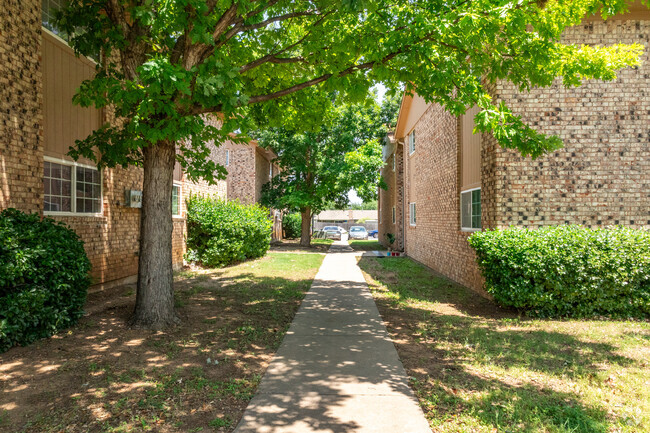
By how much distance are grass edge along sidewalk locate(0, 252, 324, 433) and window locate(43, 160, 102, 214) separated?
2004mm

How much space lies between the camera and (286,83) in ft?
29.1

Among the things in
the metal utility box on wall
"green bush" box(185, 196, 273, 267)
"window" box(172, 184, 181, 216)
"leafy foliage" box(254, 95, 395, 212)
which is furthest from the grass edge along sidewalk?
"leafy foliage" box(254, 95, 395, 212)

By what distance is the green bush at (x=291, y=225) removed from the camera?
35.7 m

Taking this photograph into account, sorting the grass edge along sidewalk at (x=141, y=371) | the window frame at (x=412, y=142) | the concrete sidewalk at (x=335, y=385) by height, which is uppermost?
the window frame at (x=412, y=142)

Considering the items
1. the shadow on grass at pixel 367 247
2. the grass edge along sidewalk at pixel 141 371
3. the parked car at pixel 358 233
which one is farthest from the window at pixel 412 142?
the parked car at pixel 358 233

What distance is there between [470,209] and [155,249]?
287 inches

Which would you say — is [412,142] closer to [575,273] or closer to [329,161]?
[329,161]

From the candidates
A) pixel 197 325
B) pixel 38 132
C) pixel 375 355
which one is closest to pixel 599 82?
pixel 375 355

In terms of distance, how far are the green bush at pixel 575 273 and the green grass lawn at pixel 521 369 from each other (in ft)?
1.07

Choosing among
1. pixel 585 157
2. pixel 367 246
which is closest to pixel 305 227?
pixel 367 246

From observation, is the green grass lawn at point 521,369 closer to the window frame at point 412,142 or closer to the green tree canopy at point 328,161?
the window frame at point 412,142

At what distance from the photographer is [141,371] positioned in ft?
15.0

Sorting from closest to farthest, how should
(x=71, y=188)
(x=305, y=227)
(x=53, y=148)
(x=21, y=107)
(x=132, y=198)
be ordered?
(x=21, y=107)
(x=53, y=148)
(x=71, y=188)
(x=132, y=198)
(x=305, y=227)

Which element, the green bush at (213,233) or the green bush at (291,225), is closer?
the green bush at (213,233)
